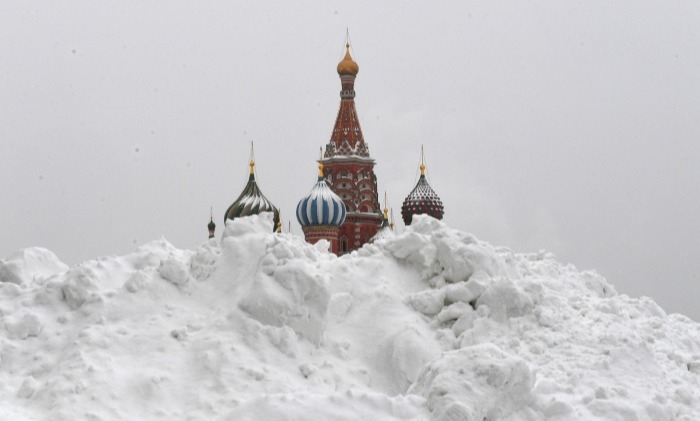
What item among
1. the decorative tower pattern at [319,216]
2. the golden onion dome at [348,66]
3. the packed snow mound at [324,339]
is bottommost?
the decorative tower pattern at [319,216]

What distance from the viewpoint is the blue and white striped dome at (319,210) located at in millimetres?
28172

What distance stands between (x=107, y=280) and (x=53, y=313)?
0.65 metres

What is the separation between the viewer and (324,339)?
926 centimetres

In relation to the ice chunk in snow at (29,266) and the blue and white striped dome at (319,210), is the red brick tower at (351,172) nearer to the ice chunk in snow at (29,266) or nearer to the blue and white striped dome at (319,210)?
the blue and white striped dome at (319,210)

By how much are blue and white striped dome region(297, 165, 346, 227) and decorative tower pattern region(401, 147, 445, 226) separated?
5501 millimetres

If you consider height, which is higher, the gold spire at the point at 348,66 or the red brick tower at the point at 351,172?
the gold spire at the point at 348,66

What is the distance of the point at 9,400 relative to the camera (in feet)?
26.0

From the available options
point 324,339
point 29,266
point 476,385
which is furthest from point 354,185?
point 476,385

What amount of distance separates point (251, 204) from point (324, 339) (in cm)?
2111

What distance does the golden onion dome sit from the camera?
1400 inches

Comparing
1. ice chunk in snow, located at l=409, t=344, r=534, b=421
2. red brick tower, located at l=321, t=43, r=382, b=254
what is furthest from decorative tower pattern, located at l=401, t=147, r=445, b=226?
ice chunk in snow, located at l=409, t=344, r=534, b=421

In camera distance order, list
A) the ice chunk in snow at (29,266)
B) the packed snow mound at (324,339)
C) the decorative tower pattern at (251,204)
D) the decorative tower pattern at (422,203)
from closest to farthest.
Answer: the packed snow mound at (324,339) → the ice chunk in snow at (29,266) → the decorative tower pattern at (251,204) → the decorative tower pattern at (422,203)

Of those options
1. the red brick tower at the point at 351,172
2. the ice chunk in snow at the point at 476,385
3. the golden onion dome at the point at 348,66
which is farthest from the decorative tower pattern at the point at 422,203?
the ice chunk in snow at the point at 476,385

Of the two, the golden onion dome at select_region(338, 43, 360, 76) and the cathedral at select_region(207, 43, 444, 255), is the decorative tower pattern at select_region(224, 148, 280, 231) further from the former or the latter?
the golden onion dome at select_region(338, 43, 360, 76)
